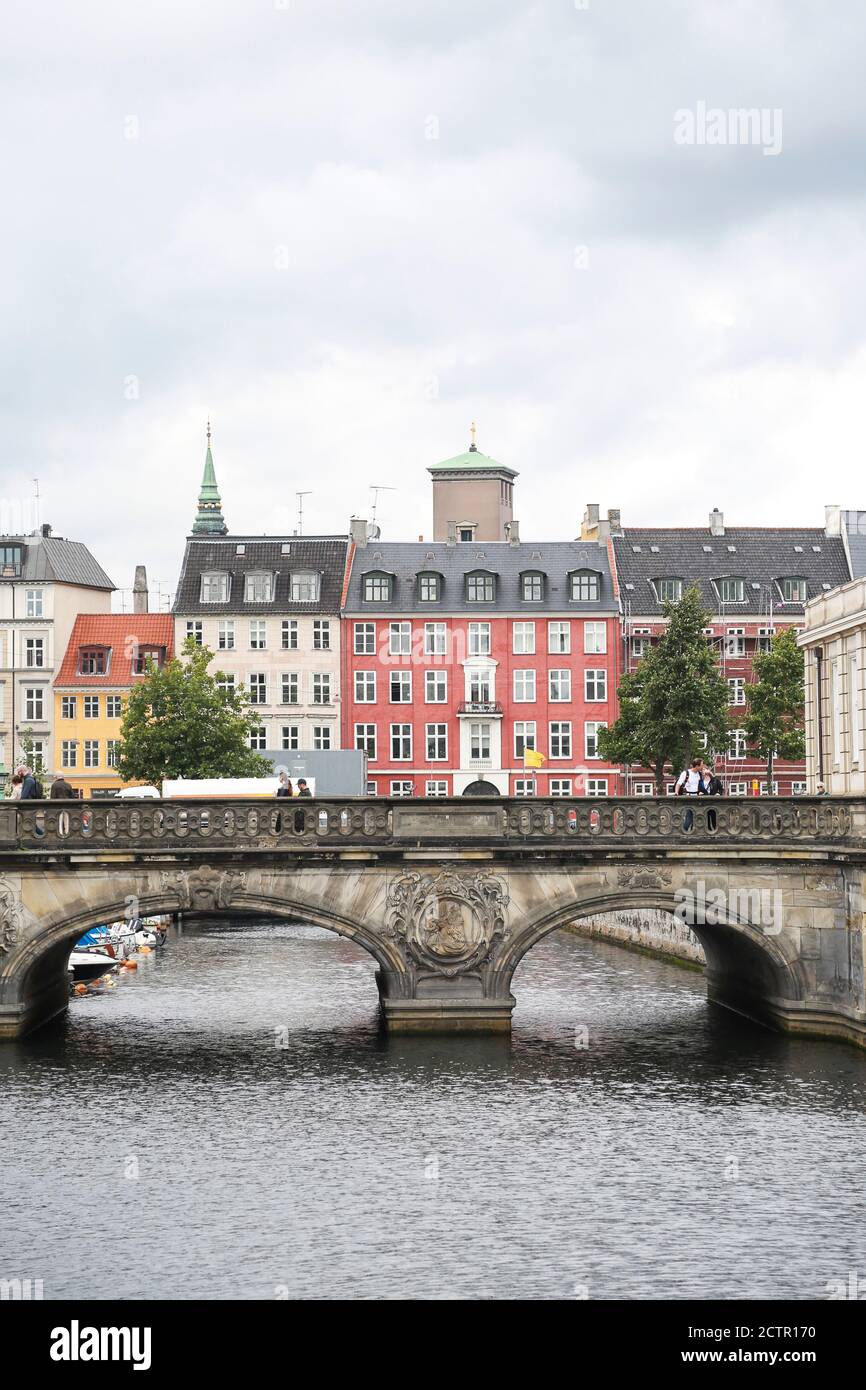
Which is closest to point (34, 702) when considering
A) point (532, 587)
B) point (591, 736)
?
point (532, 587)

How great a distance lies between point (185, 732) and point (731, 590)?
116 feet

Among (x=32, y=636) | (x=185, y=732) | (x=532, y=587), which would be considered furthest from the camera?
(x=32, y=636)

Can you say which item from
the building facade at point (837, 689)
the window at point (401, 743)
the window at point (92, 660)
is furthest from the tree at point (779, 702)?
the building facade at point (837, 689)

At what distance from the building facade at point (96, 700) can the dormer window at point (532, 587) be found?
827 inches

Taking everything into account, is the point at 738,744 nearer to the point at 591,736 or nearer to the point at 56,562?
the point at 591,736

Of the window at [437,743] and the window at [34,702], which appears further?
the window at [34,702]

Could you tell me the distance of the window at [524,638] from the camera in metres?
115

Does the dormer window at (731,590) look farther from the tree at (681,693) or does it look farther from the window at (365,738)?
the window at (365,738)

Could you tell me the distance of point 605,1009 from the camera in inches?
2154

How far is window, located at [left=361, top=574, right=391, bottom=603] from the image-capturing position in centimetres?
11531

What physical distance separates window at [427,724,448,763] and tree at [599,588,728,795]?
49.2 ft

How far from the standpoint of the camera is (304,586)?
381ft

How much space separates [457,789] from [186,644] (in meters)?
20.1
